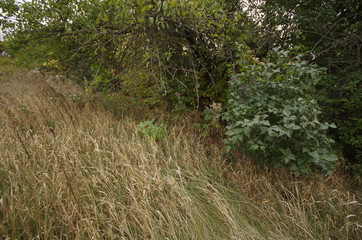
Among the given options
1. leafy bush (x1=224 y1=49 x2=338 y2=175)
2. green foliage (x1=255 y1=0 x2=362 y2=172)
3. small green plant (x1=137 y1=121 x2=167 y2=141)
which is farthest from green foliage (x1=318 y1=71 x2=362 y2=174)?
small green plant (x1=137 y1=121 x2=167 y2=141)

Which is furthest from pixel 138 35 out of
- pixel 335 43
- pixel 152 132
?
pixel 335 43

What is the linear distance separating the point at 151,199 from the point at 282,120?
1.48 metres

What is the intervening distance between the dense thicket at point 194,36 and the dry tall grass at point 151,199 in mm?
1153

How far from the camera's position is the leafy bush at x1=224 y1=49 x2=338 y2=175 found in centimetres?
186

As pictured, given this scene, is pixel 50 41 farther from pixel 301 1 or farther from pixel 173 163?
pixel 301 1

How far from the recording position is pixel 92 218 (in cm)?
150

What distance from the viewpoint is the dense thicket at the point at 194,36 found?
8.83 feet

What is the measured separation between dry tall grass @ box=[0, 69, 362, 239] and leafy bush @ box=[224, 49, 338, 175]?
285mm

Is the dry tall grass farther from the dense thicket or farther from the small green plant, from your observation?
the dense thicket

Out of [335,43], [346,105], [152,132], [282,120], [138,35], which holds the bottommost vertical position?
[152,132]

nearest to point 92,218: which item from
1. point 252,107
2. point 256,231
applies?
point 256,231

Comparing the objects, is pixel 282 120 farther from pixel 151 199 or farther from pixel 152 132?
pixel 152 132

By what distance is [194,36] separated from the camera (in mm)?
3518

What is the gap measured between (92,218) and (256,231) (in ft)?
4.47
